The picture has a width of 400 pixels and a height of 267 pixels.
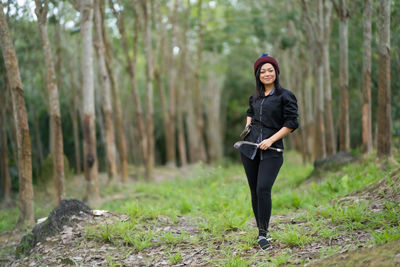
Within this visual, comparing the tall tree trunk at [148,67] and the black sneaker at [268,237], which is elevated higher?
the tall tree trunk at [148,67]

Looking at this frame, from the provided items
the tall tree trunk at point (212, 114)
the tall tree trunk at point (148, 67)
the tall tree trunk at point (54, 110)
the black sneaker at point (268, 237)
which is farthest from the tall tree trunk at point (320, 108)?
the tall tree trunk at point (212, 114)

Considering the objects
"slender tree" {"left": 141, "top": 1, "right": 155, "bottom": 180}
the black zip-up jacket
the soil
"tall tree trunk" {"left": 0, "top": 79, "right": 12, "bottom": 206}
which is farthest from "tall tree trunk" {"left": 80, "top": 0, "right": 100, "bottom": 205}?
the black zip-up jacket

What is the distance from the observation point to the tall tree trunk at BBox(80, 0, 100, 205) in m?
9.58

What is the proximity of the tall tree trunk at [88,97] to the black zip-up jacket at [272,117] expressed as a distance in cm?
607

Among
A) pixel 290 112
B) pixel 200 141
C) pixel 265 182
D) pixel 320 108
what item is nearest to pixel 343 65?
pixel 320 108

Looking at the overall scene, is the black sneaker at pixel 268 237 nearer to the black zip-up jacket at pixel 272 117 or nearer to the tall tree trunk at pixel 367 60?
the black zip-up jacket at pixel 272 117

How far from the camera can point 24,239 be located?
20.1 feet

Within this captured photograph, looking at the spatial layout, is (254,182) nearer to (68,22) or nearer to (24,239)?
(24,239)

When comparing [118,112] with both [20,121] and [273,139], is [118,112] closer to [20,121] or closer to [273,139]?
[20,121]

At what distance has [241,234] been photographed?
5320 mm

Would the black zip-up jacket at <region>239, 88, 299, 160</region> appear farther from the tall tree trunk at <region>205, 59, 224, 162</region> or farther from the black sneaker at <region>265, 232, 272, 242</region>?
the tall tree trunk at <region>205, 59, 224, 162</region>

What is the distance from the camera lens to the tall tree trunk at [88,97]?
9.58 meters

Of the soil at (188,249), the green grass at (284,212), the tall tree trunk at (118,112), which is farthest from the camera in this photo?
the tall tree trunk at (118,112)

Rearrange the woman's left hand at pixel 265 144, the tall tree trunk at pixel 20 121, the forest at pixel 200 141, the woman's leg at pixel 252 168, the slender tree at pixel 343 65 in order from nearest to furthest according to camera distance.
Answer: the woman's left hand at pixel 265 144
the woman's leg at pixel 252 168
the forest at pixel 200 141
the tall tree trunk at pixel 20 121
the slender tree at pixel 343 65
